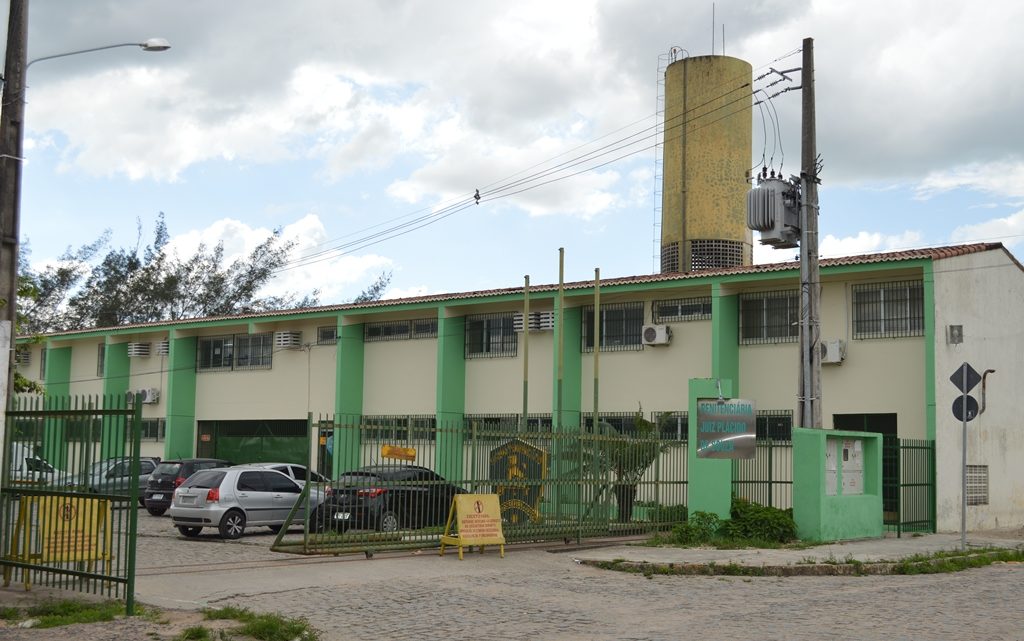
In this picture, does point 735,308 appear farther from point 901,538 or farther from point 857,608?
point 857,608

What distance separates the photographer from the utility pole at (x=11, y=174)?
12688mm

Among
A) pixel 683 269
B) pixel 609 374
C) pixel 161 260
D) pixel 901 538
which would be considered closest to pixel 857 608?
pixel 901 538

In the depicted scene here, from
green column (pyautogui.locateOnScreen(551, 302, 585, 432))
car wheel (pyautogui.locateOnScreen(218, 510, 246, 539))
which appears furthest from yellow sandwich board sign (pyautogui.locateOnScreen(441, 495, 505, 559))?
green column (pyautogui.locateOnScreen(551, 302, 585, 432))

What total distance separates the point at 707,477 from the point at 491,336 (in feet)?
46.2

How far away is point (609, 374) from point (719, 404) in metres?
10.8

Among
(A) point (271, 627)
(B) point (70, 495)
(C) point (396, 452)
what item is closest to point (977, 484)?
(C) point (396, 452)

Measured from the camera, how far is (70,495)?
1205cm

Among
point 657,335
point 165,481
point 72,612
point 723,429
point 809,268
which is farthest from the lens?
point 657,335

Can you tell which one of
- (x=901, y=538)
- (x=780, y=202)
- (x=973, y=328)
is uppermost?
(x=780, y=202)

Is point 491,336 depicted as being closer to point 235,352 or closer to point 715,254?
point 715,254

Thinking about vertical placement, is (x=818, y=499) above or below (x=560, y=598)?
above

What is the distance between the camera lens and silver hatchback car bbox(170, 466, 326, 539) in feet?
71.7

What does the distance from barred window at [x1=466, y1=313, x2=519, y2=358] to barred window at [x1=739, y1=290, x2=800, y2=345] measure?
23.0ft

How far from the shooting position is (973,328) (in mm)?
27062
